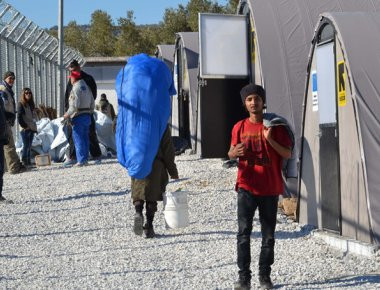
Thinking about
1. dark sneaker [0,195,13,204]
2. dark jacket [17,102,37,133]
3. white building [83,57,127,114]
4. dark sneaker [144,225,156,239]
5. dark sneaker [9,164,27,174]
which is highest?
white building [83,57,127,114]

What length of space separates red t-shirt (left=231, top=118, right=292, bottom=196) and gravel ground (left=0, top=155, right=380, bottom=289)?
0.79 metres

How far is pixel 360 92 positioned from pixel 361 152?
549 mm

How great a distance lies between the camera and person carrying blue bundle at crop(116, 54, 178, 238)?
912cm

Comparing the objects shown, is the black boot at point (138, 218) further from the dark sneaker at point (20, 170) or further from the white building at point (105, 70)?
the white building at point (105, 70)

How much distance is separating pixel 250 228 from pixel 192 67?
1395 cm

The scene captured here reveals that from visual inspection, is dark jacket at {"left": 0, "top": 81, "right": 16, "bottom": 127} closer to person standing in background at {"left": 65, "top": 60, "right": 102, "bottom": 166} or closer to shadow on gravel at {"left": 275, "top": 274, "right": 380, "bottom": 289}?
person standing in background at {"left": 65, "top": 60, "right": 102, "bottom": 166}

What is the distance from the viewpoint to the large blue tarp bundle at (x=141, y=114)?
359 inches

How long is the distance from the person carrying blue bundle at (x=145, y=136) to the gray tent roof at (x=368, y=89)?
1913 millimetres

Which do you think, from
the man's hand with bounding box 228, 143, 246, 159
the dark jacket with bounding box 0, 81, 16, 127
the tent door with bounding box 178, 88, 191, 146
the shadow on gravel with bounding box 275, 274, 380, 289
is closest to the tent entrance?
the tent door with bounding box 178, 88, 191, 146

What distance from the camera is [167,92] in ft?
30.9

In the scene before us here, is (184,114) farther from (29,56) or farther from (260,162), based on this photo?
(260,162)

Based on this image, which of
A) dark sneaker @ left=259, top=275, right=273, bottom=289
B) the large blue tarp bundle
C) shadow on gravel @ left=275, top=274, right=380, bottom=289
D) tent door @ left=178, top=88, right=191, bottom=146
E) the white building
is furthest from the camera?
the white building

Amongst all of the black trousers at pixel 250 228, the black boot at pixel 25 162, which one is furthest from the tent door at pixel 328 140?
the black boot at pixel 25 162

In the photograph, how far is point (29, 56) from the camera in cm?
2420
